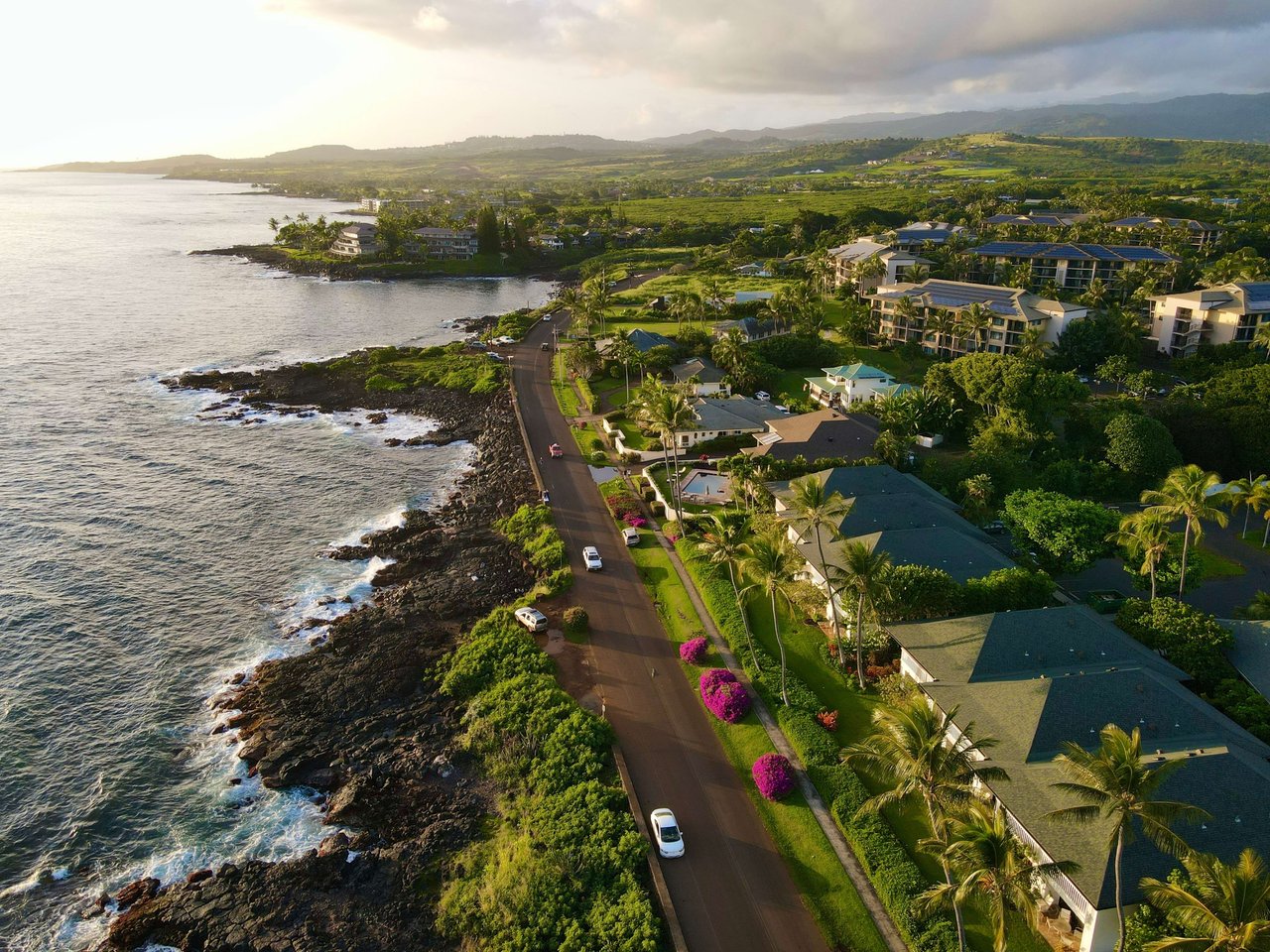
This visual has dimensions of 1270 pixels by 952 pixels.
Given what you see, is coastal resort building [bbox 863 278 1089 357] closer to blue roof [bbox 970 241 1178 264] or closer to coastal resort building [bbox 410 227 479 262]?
blue roof [bbox 970 241 1178 264]

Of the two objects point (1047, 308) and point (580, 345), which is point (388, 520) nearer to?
point (580, 345)

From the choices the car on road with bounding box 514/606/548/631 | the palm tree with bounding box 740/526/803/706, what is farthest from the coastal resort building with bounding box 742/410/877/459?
the car on road with bounding box 514/606/548/631

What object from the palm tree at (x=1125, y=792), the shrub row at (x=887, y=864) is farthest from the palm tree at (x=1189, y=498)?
the palm tree at (x=1125, y=792)

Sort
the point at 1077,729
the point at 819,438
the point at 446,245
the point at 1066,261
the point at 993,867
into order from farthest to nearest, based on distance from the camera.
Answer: the point at 446,245 → the point at 1066,261 → the point at 819,438 → the point at 1077,729 → the point at 993,867

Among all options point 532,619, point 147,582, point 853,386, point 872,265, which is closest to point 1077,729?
point 532,619

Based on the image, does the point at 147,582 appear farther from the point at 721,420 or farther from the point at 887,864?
the point at 887,864
